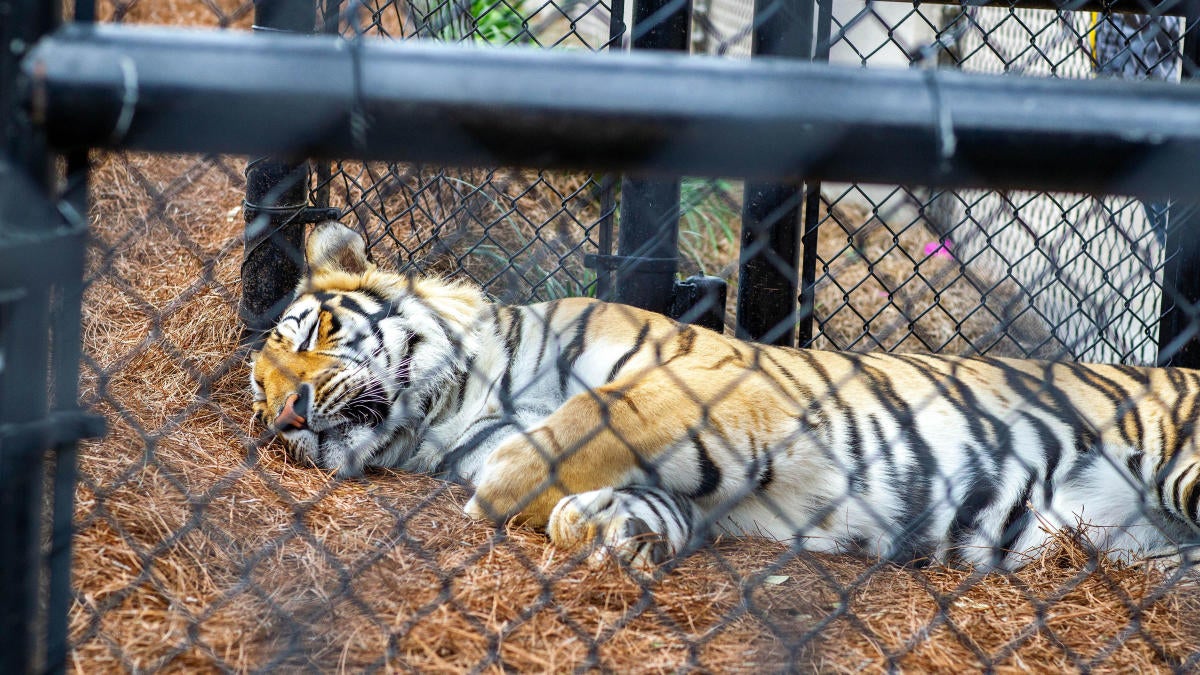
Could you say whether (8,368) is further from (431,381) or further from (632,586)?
(431,381)

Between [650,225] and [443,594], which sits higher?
[650,225]

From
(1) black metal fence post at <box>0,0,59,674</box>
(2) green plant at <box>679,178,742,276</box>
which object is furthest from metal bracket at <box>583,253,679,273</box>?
(1) black metal fence post at <box>0,0,59,674</box>

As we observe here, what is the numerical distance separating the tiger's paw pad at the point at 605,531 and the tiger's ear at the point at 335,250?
3.49 ft

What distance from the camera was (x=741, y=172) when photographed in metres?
1.07

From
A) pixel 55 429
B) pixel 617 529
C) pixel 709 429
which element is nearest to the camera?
pixel 55 429

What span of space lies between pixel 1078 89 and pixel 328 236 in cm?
208

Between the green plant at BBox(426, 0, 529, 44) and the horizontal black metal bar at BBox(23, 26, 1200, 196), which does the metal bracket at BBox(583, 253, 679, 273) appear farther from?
the horizontal black metal bar at BBox(23, 26, 1200, 196)

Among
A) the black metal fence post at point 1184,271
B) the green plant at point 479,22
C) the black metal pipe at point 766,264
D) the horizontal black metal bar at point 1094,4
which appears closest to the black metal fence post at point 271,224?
the green plant at point 479,22

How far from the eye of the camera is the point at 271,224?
274cm

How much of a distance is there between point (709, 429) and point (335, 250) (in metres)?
1.17

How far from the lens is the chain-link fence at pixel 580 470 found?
5.53 ft

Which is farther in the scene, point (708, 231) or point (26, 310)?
point (708, 231)

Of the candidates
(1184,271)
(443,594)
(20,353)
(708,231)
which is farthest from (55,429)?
(708,231)

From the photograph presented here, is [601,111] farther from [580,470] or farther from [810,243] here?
[810,243]
